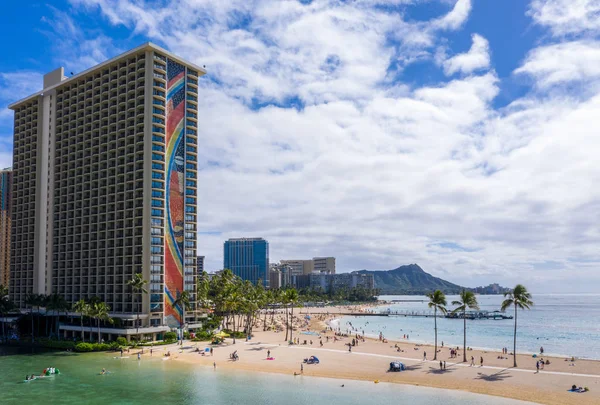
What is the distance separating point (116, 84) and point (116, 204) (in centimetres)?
2975

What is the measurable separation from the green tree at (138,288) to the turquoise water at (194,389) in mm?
23552

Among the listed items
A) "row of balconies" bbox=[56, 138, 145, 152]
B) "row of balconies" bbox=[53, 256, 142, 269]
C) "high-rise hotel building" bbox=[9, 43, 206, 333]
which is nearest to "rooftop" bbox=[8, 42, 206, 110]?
"high-rise hotel building" bbox=[9, 43, 206, 333]

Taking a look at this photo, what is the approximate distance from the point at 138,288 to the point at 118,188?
1079 inches

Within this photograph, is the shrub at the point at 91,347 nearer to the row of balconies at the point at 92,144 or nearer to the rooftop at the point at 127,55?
the row of balconies at the point at 92,144

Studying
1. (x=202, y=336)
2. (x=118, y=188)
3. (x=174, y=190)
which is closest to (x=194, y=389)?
(x=202, y=336)

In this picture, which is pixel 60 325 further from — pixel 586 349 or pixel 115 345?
pixel 586 349

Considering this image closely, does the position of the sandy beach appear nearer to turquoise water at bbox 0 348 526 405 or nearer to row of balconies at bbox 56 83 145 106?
turquoise water at bbox 0 348 526 405

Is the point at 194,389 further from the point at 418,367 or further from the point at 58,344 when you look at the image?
the point at 58,344

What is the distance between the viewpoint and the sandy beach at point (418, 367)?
201 ft

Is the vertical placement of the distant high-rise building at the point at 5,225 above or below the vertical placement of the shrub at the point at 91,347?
above

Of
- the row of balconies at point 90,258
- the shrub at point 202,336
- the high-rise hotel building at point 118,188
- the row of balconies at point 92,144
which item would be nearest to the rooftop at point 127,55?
the high-rise hotel building at point 118,188

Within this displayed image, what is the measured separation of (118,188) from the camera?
116 meters

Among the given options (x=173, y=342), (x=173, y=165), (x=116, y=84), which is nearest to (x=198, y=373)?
(x=173, y=342)

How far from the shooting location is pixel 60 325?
113812 mm
